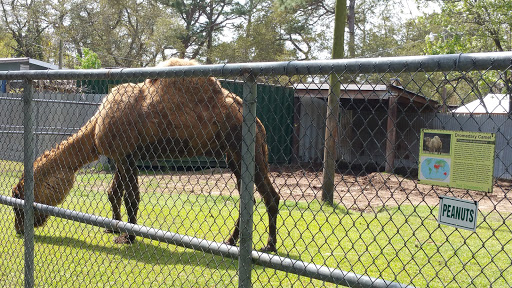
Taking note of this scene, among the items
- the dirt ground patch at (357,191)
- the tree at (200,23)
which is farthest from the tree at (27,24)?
the dirt ground patch at (357,191)

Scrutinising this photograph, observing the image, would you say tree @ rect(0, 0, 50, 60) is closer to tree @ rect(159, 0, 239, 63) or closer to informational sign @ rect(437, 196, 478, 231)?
tree @ rect(159, 0, 239, 63)

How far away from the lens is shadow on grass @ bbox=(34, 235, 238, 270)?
5.59 m

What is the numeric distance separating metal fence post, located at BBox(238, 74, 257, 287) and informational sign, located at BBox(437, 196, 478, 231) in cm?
94

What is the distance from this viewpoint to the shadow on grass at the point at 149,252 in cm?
559

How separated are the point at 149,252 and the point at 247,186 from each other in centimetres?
379

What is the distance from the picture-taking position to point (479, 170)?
6.46 feet

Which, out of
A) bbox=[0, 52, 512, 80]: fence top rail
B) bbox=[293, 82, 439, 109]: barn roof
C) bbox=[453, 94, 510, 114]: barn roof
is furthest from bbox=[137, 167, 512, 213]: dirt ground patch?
bbox=[0, 52, 512, 80]: fence top rail

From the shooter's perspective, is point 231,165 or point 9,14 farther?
point 9,14

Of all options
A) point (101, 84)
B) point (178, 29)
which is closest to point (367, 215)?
point (101, 84)

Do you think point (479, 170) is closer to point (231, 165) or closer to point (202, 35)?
point (231, 165)

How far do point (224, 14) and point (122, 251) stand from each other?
3441cm

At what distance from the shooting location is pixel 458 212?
1.99 metres

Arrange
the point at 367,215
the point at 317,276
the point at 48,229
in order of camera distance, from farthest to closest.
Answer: the point at 367,215
the point at 48,229
the point at 317,276

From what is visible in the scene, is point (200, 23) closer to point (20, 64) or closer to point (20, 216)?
point (20, 64)
